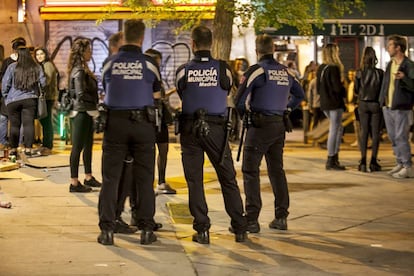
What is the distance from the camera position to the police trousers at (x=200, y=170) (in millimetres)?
8125

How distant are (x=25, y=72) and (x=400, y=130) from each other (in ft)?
19.5

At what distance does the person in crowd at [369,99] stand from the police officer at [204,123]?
5.58 m

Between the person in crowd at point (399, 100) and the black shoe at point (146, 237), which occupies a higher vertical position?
the person in crowd at point (399, 100)

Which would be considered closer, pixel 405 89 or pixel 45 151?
pixel 405 89

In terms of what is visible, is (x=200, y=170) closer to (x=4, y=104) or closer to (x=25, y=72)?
(x=25, y=72)

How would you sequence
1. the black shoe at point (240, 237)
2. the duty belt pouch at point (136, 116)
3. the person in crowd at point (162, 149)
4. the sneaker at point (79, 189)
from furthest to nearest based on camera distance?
the sneaker at point (79, 189)
the person in crowd at point (162, 149)
the black shoe at point (240, 237)
the duty belt pouch at point (136, 116)

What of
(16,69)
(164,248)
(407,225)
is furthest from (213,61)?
(16,69)

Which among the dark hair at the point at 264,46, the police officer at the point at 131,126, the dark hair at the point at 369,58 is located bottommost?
the police officer at the point at 131,126

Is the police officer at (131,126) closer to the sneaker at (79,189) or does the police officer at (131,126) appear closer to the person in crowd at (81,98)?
the person in crowd at (81,98)

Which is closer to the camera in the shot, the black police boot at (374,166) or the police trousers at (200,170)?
the police trousers at (200,170)

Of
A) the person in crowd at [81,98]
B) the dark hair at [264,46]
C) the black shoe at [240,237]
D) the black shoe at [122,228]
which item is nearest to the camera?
the black shoe at [240,237]

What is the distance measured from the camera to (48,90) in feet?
51.0

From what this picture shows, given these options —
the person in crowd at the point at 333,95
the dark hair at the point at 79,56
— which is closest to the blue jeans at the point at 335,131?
the person in crowd at the point at 333,95

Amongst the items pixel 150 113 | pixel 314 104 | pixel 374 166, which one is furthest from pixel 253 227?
pixel 314 104
